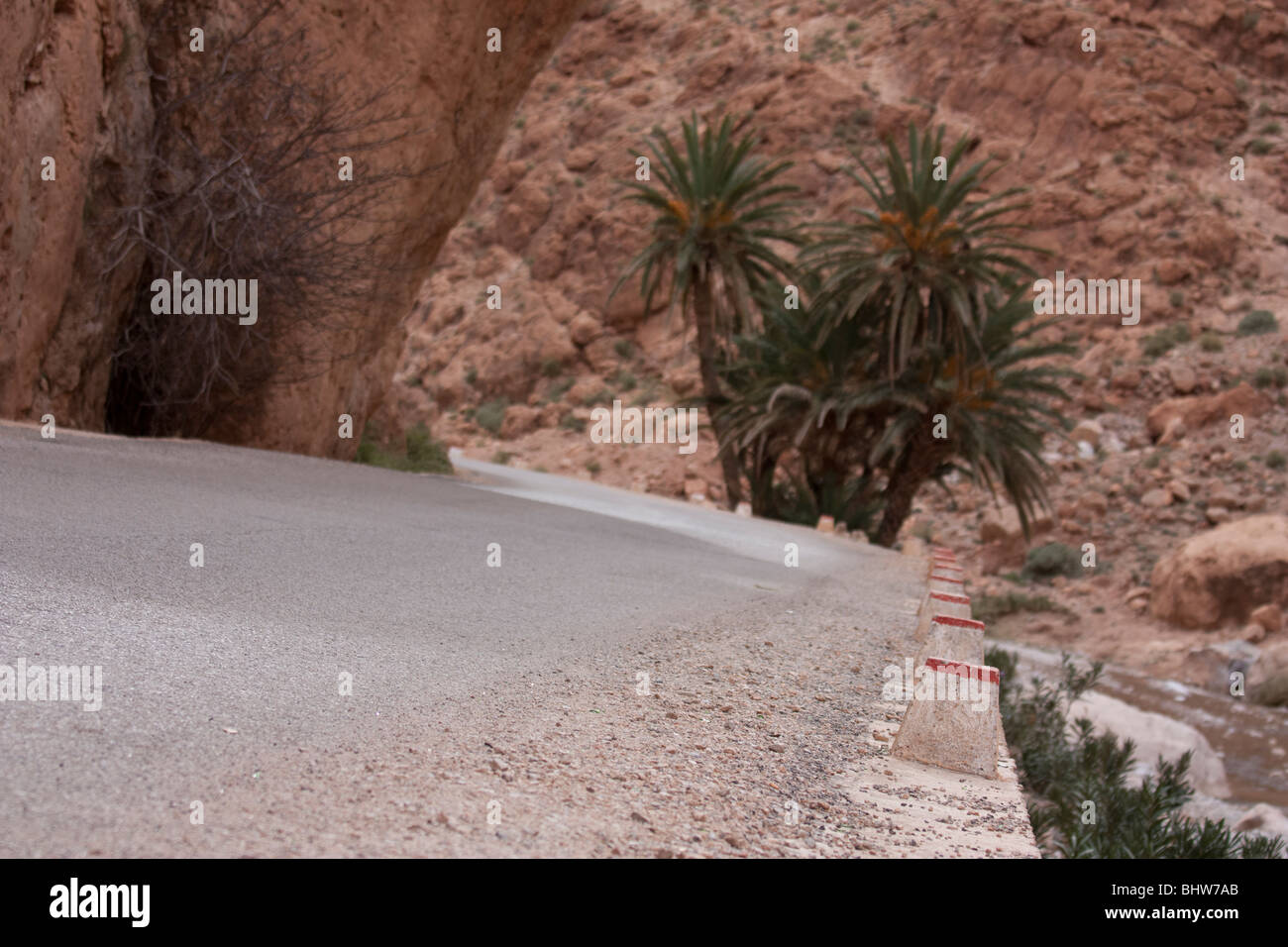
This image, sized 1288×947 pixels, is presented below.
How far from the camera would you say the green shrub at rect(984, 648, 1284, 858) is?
6816 millimetres

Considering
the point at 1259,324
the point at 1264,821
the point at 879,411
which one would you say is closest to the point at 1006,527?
the point at 879,411

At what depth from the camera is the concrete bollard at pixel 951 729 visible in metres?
3.57

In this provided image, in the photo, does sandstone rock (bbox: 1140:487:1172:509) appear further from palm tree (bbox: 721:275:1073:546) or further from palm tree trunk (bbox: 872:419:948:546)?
palm tree trunk (bbox: 872:419:948:546)

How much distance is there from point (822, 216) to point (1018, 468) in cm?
2120

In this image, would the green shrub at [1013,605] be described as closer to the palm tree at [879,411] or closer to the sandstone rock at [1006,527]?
the palm tree at [879,411]

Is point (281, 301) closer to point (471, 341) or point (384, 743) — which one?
point (384, 743)

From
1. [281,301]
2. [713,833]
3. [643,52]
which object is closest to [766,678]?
[713,833]

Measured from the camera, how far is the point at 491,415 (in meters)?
38.8

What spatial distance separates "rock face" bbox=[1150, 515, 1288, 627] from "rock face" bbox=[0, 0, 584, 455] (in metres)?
15.3

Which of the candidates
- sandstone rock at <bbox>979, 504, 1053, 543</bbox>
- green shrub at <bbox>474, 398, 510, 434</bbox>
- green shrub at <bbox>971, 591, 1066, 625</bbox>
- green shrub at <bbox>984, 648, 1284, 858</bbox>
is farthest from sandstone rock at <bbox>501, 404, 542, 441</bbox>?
green shrub at <bbox>984, 648, 1284, 858</bbox>

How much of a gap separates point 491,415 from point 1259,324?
24987 mm

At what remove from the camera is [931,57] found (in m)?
41.6

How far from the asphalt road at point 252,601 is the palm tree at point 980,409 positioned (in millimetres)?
10553

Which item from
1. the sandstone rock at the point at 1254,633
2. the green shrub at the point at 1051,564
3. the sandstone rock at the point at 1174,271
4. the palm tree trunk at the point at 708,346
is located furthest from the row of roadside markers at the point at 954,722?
the sandstone rock at the point at 1174,271
